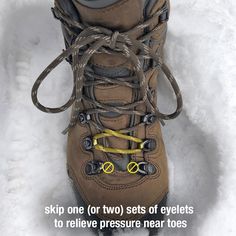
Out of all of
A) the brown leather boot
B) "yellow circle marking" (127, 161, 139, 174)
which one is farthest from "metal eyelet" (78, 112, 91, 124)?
"yellow circle marking" (127, 161, 139, 174)

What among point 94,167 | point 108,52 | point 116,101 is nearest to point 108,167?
point 94,167

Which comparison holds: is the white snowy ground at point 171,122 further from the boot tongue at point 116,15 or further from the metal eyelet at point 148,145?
the boot tongue at point 116,15

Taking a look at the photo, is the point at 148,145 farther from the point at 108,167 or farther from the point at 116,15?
the point at 116,15

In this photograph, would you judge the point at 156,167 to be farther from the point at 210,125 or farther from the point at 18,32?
the point at 18,32

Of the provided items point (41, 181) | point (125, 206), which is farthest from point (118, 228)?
point (41, 181)

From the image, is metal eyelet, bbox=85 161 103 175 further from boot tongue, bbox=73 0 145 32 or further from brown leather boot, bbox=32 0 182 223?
boot tongue, bbox=73 0 145 32

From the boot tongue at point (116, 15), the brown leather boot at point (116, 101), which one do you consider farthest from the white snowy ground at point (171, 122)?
the boot tongue at point (116, 15)

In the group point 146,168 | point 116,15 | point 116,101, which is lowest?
point 146,168
